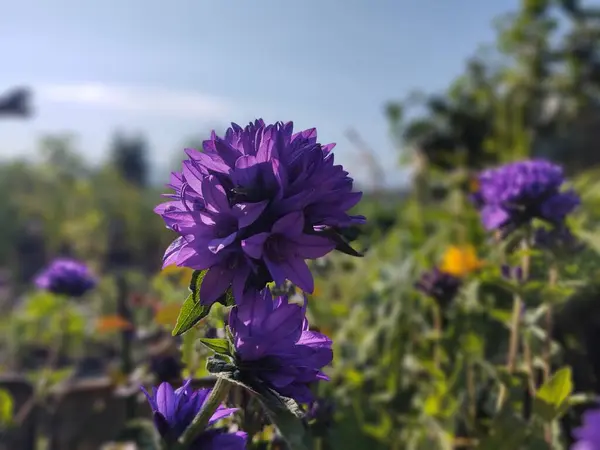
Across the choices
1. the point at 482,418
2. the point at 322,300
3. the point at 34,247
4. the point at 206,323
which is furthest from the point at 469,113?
the point at 34,247

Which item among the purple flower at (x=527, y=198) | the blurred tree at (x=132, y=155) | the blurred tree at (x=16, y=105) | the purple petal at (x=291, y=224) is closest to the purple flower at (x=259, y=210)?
the purple petal at (x=291, y=224)

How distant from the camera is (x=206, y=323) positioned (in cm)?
63

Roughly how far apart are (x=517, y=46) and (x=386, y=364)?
342 cm

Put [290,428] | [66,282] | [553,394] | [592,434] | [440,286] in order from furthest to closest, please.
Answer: [66,282], [440,286], [553,394], [290,428], [592,434]

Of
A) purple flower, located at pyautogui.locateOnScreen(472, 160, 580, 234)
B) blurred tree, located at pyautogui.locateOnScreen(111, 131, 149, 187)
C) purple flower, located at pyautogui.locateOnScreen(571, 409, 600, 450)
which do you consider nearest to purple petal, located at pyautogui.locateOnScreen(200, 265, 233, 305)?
purple flower, located at pyautogui.locateOnScreen(571, 409, 600, 450)

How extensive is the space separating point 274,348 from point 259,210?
9cm

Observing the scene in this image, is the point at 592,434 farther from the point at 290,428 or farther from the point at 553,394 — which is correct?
the point at 553,394

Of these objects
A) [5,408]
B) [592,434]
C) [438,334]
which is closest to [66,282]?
[5,408]

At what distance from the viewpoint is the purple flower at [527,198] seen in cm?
70

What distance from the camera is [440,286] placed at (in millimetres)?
931

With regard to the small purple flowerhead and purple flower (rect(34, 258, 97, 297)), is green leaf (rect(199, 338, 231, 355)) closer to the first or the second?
the small purple flowerhead

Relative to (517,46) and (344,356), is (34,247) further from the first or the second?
(344,356)

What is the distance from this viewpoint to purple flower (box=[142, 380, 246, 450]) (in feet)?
1.34

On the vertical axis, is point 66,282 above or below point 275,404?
above
